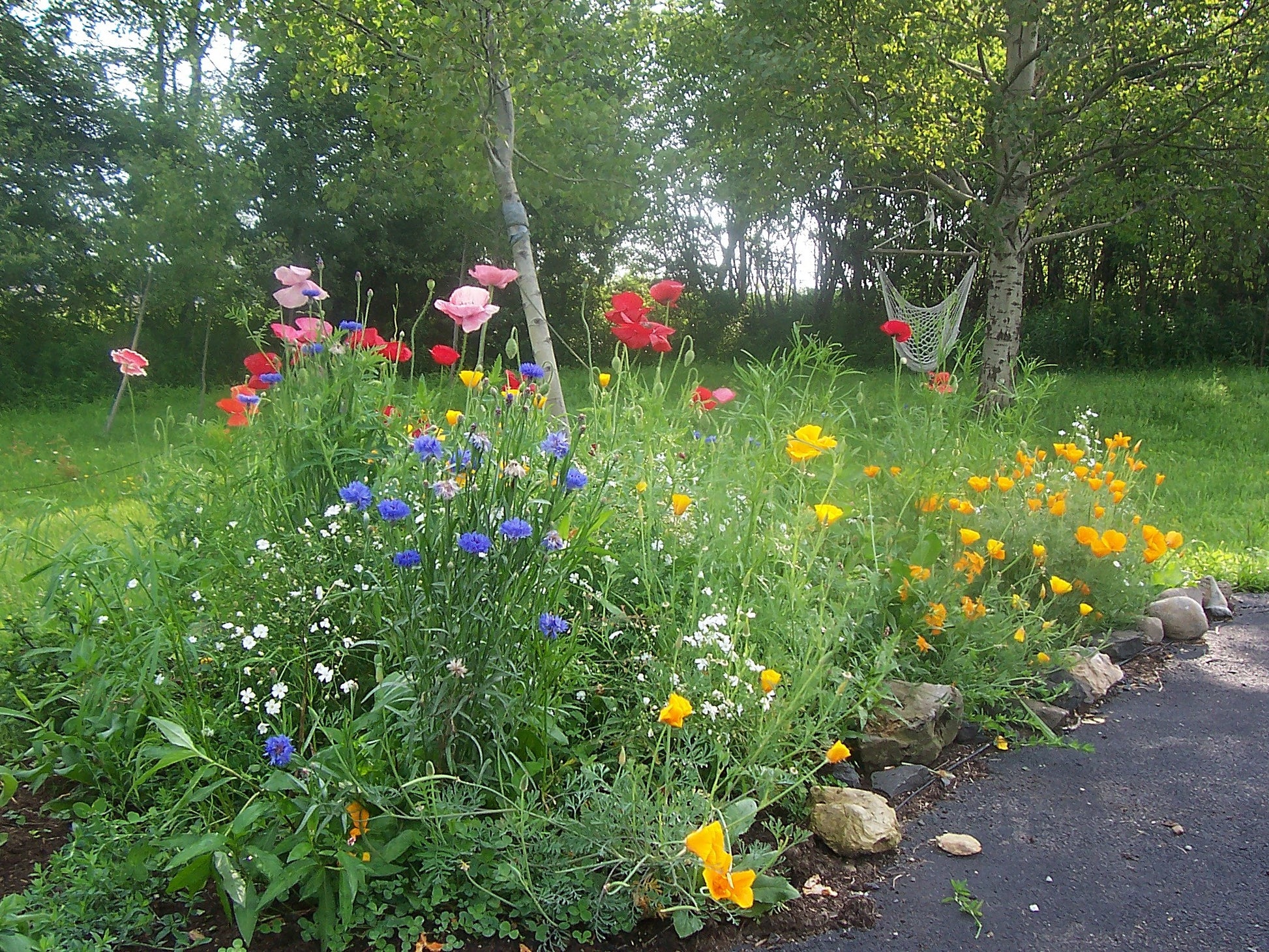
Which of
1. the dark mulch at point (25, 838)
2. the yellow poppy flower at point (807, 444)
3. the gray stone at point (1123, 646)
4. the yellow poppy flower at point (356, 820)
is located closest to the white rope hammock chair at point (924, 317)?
the gray stone at point (1123, 646)

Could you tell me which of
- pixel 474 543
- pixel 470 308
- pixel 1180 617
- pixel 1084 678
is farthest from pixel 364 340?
pixel 1180 617

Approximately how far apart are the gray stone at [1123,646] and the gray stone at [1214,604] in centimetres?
57

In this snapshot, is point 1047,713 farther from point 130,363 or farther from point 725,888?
point 130,363

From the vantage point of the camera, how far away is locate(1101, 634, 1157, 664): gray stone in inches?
112

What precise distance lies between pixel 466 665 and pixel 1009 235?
647cm

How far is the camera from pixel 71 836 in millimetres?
1585

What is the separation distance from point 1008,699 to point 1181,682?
0.71m

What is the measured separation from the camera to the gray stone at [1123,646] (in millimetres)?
2855

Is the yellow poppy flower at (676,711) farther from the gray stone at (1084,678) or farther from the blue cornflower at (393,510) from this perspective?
the gray stone at (1084,678)

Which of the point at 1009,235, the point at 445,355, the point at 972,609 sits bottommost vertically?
the point at 972,609

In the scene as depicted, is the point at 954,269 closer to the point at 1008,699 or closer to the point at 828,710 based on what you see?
the point at 1008,699

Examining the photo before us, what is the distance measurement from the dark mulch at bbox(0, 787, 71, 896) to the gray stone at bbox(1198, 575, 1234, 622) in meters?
3.61

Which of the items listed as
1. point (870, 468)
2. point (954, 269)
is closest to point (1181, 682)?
point (870, 468)

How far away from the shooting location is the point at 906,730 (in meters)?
2.07
